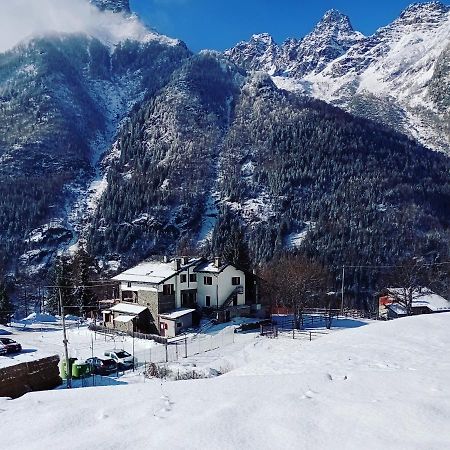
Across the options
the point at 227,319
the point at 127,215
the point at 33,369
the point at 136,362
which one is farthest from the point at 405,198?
the point at 33,369

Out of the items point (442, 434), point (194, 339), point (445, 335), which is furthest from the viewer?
point (194, 339)

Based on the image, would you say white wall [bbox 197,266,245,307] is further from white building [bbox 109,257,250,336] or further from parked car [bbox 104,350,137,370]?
parked car [bbox 104,350,137,370]

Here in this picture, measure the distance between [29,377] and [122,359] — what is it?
15.2 metres

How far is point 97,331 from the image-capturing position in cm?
4650

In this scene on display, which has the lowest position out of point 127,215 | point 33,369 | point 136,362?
point 136,362

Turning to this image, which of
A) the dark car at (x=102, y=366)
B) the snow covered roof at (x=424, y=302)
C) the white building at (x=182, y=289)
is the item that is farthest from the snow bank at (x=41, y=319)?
the snow covered roof at (x=424, y=302)

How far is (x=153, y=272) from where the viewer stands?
166 feet

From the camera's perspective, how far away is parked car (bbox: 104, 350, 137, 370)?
32.0 meters

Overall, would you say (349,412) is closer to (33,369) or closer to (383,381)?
(383,381)

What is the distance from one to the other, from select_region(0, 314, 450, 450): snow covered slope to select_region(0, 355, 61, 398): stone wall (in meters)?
5.97

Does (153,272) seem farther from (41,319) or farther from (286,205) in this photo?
(286,205)

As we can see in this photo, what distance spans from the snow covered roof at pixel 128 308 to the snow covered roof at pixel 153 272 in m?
2.76

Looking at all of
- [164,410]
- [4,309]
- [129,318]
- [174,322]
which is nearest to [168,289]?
[174,322]

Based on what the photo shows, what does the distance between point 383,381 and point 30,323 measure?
5049cm
